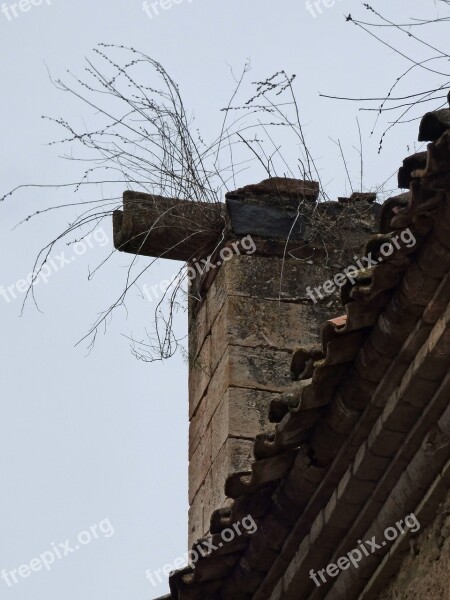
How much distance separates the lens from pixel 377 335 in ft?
16.9

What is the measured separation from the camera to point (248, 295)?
748 centimetres

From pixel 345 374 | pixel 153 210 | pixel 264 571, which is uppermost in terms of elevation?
pixel 153 210

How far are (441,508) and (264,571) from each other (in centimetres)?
115

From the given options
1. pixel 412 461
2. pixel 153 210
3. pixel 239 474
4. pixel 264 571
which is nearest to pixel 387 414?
pixel 412 461

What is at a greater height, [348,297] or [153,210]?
[153,210]

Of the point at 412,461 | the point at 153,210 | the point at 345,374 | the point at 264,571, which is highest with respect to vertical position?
the point at 153,210

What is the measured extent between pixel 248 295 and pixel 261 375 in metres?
0.45

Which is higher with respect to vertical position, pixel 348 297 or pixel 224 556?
pixel 348 297

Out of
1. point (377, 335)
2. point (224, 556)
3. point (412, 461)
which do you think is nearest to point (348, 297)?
point (377, 335)

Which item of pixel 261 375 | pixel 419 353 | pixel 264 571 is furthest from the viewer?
pixel 261 375

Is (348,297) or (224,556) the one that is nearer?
(348,297)

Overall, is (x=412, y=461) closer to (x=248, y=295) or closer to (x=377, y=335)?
(x=377, y=335)

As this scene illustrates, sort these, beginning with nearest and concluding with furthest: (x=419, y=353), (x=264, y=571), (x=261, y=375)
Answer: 1. (x=419, y=353)
2. (x=264, y=571)
3. (x=261, y=375)

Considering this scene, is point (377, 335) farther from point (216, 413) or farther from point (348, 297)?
point (216, 413)
